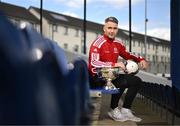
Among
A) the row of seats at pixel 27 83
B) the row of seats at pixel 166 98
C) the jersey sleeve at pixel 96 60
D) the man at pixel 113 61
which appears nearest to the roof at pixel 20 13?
the row of seats at pixel 166 98

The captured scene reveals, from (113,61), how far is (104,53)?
0.15 metres

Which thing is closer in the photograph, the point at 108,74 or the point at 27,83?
the point at 27,83

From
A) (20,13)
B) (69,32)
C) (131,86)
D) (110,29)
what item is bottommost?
(131,86)

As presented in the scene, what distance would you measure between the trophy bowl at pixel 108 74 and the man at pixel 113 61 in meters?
0.04

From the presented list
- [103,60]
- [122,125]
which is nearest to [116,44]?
[103,60]

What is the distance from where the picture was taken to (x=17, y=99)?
137cm

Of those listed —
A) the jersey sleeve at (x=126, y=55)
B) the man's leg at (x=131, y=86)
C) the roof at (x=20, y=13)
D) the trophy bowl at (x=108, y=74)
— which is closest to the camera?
the trophy bowl at (x=108, y=74)

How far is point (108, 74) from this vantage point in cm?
530

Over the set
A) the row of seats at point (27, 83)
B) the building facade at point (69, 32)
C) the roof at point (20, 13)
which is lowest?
the row of seats at point (27, 83)

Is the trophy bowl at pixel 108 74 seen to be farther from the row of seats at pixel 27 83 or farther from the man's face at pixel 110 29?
the row of seats at pixel 27 83

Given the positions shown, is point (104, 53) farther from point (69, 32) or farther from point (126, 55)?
point (69, 32)

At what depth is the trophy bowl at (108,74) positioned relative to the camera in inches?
207

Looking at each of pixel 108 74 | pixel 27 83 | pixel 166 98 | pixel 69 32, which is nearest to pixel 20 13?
pixel 69 32

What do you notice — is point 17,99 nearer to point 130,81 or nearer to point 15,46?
point 15,46
